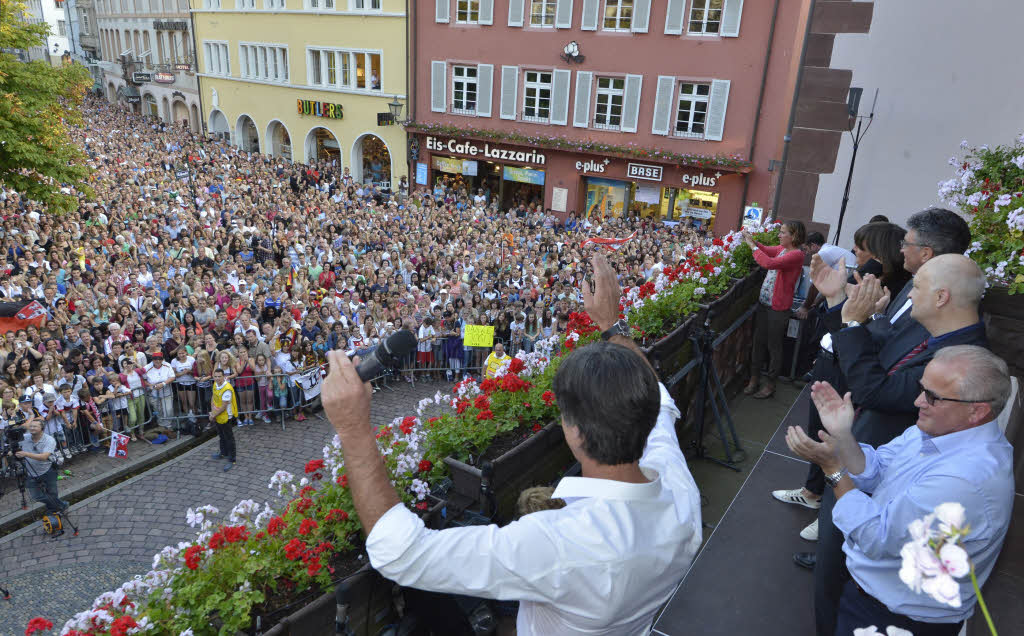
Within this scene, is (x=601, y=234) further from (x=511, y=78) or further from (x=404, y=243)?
(x=511, y=78)

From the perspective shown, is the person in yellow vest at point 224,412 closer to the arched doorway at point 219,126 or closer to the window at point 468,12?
the window at point 468,12

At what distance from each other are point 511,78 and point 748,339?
2299cm

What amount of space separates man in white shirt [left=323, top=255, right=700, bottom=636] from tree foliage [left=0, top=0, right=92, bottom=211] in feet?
62.6

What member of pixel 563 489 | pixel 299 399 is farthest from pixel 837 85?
pixel 299 399

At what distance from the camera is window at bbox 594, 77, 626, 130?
25.3 metres

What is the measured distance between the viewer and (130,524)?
9062mm

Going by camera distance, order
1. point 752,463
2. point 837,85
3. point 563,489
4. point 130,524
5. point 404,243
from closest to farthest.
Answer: point 563,489 → point 752,463 → point 837,85 → point 130,524 → point 404,243

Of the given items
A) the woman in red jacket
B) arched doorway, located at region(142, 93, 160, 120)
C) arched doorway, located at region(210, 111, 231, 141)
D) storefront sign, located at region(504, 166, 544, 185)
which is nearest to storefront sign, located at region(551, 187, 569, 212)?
storefront sign, located at region(504, 166, 544, 185)

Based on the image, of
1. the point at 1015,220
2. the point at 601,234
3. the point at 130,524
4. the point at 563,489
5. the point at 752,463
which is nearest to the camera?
the point at 563,489

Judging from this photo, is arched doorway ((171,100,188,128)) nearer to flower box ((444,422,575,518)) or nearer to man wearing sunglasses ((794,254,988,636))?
flower box ((444,422,575,518))

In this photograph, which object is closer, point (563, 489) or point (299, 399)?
point (563, 489)

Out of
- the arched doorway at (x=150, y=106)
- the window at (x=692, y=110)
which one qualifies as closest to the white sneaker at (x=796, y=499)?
the window at (x=692, y=110)

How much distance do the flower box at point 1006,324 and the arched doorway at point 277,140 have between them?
38.1m

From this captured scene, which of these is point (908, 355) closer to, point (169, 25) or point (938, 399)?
point (938, 399)
